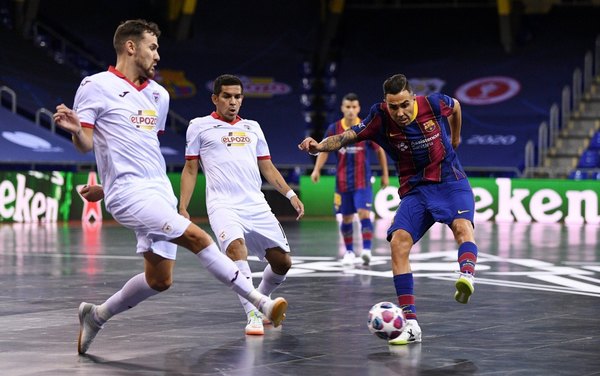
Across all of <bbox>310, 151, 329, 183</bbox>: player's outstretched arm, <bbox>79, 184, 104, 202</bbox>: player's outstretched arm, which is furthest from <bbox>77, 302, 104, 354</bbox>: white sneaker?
<bbox>310, 151, 329, 183</bbox>: player's outstretched arm

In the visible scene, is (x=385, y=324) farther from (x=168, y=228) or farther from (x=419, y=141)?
(x=168, y=228)

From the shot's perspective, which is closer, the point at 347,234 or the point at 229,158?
the point at 229,158

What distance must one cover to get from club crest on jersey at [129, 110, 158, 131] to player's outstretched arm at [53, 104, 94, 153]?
1.12 ft

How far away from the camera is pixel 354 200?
16656 millimetres

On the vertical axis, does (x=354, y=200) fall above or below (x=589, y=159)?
below

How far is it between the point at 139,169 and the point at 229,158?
206 cm

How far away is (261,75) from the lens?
3897 centimetres

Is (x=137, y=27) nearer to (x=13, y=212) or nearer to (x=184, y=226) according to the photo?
(x=184, y=226)

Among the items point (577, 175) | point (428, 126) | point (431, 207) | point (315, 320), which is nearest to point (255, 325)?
point (315, 320)

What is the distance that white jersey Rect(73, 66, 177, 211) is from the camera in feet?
26.1

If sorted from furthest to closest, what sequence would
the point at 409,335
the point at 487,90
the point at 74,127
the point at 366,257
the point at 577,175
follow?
1. the point at 487,90
2. the point at 577,175
3. the point at 366,257
4. the point at 409,335
5. the point at 74,127

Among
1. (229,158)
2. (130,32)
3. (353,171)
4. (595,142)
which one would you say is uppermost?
(595,142)

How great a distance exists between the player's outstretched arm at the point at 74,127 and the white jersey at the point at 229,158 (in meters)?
2.28

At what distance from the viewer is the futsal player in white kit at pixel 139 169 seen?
790cm
